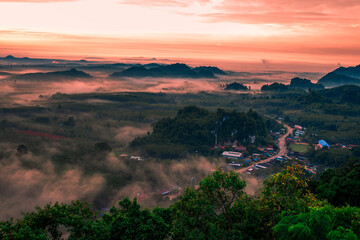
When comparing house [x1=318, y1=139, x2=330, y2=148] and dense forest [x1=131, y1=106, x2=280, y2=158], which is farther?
house [x1=318, y1=139, x2=330, y2=148]

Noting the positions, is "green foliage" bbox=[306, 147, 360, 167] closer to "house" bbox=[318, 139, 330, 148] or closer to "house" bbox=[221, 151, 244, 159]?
"house" bbox=[318, 139, 330, 148]

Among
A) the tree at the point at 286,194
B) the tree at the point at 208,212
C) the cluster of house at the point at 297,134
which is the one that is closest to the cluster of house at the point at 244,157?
the cluster of house at the point at 297,134

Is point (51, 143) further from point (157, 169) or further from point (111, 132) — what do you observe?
point (157, 169)

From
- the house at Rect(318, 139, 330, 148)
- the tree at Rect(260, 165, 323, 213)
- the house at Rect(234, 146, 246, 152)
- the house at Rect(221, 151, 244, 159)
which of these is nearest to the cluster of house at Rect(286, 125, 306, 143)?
the house at Rect(318, 139, 330, 148)

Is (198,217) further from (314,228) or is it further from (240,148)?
(240,148)

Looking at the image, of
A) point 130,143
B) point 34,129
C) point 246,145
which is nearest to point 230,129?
point 246,145

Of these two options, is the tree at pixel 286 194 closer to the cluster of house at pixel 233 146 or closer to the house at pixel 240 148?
the house at pixel 240 148
